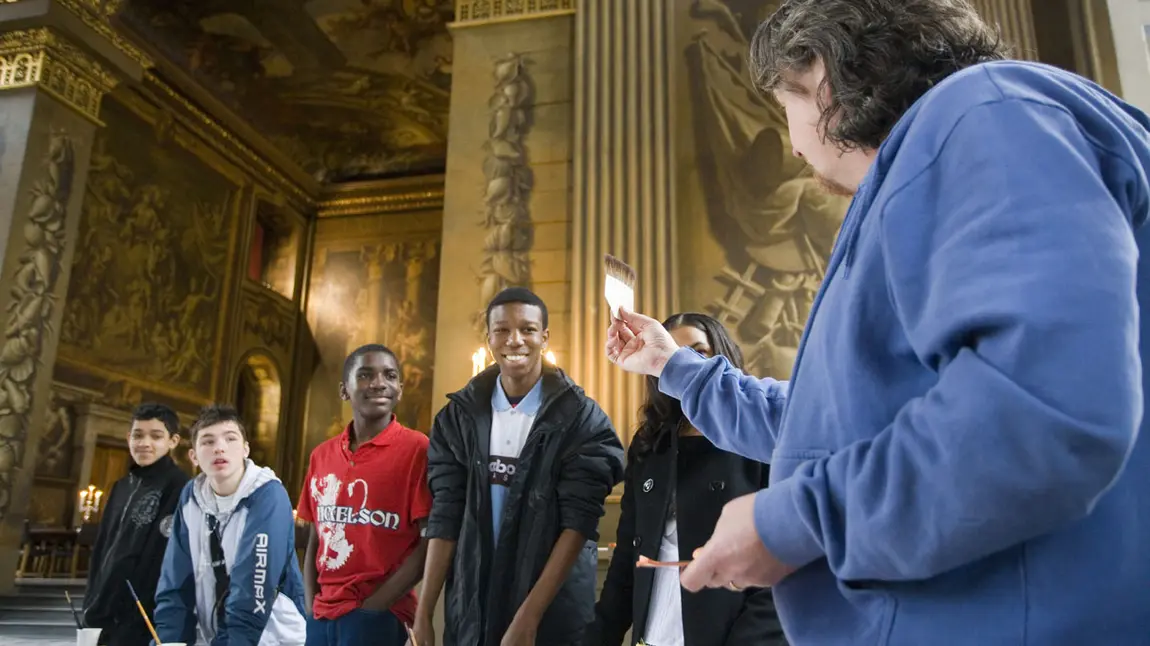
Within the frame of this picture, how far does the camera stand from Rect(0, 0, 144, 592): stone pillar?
9.62 metres

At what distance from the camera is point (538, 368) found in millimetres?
3260

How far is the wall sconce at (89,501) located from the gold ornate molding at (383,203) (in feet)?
28.8

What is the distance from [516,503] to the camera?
2830 millimetres

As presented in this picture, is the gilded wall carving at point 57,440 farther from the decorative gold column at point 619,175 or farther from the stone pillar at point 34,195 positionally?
the decorative gold column at point 619,175

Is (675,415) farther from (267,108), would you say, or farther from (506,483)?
(267,108)

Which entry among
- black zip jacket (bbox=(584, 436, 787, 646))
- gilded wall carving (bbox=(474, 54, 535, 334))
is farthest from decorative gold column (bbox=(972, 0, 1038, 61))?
black zip jacket (bbox=(584, 436, 787, 646))

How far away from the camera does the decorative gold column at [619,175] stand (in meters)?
6.72

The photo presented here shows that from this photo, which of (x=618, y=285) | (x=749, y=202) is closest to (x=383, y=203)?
(x=749, y=202)

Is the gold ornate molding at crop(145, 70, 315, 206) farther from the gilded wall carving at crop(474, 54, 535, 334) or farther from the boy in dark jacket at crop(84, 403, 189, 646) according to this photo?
the boy in dark jacket at crop(84, 403, 189, 646)

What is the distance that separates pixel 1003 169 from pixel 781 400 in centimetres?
93

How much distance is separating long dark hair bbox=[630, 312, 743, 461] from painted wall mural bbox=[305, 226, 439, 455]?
580 inches

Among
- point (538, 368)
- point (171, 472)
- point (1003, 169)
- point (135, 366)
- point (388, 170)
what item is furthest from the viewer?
point (388, 170)

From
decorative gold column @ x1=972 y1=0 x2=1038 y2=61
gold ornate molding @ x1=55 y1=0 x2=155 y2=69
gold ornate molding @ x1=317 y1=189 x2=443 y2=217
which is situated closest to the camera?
decorative gold column @ x1=972 y1=0 x2=1038 y2=61

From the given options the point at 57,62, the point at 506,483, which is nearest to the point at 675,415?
the point at 506,483
